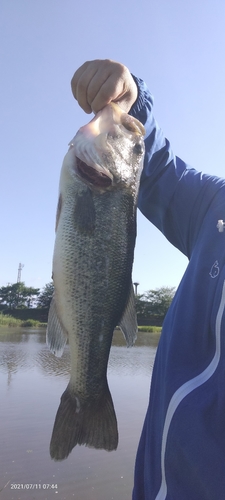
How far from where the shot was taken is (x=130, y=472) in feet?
18.0

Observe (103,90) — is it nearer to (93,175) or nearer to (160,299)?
(93,175)

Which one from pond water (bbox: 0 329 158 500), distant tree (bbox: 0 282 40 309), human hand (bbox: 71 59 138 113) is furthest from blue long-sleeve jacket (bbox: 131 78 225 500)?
distant tree (bbox: 0 282 40 309)

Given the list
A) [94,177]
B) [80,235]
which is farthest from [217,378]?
[94,177]

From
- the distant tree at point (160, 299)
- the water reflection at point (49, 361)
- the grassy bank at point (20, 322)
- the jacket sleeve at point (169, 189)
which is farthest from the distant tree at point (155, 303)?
the jacket sleeve at point (169, 189)

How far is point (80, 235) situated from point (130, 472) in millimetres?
5020

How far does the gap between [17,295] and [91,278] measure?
48.6 meters

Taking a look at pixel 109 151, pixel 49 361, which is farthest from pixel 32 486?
pixel 49 361

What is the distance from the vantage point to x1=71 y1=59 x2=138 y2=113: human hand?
5.63 ft

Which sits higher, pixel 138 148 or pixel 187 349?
pixel 138 148

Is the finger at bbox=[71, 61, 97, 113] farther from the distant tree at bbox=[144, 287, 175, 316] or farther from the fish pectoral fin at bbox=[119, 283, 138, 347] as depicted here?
the distant tree at bbox=[144, 287, 175, 316]

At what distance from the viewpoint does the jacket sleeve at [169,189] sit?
1984mm

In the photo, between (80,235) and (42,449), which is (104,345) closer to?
(80,235)

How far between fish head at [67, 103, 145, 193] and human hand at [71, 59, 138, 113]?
0.31 ft

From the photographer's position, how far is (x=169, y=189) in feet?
6.73
